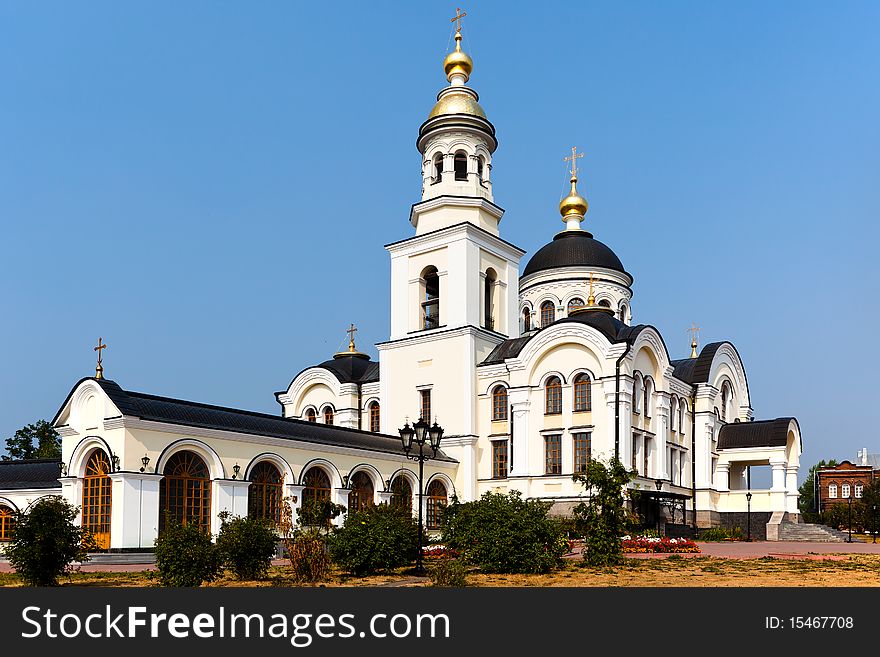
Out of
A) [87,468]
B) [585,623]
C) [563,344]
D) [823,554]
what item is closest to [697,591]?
[585,623]

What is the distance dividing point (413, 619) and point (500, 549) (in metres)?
9.82

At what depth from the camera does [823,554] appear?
25.2 meters

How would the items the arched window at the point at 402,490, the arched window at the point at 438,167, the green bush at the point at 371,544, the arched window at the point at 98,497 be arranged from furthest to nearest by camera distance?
the arched window at the point at 438,167 → the arched window at the point at 402,490 → the arched window at the point at 98,497 → the green bush at the point at 371,544

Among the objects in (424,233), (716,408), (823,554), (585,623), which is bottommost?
(823,554)

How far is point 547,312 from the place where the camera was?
46188 millimetres

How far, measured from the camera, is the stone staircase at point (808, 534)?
3616 cm

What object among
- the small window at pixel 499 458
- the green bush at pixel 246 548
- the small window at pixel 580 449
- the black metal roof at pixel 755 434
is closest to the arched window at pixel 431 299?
the small window at pixel 499 458

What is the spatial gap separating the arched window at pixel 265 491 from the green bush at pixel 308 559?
11.0m

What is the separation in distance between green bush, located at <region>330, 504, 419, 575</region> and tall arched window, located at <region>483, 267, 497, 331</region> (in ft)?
66.3

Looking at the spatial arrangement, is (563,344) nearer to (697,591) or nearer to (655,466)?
(655,466)

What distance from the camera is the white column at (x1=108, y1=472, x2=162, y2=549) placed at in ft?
76.7

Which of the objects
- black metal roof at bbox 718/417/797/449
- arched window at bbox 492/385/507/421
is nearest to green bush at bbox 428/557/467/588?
arched window at bbox 492/385/507/421

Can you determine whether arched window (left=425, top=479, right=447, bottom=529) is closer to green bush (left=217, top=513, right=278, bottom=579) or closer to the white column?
the white column

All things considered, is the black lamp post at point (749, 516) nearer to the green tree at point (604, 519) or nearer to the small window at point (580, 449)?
the small window at point (580, 449)
